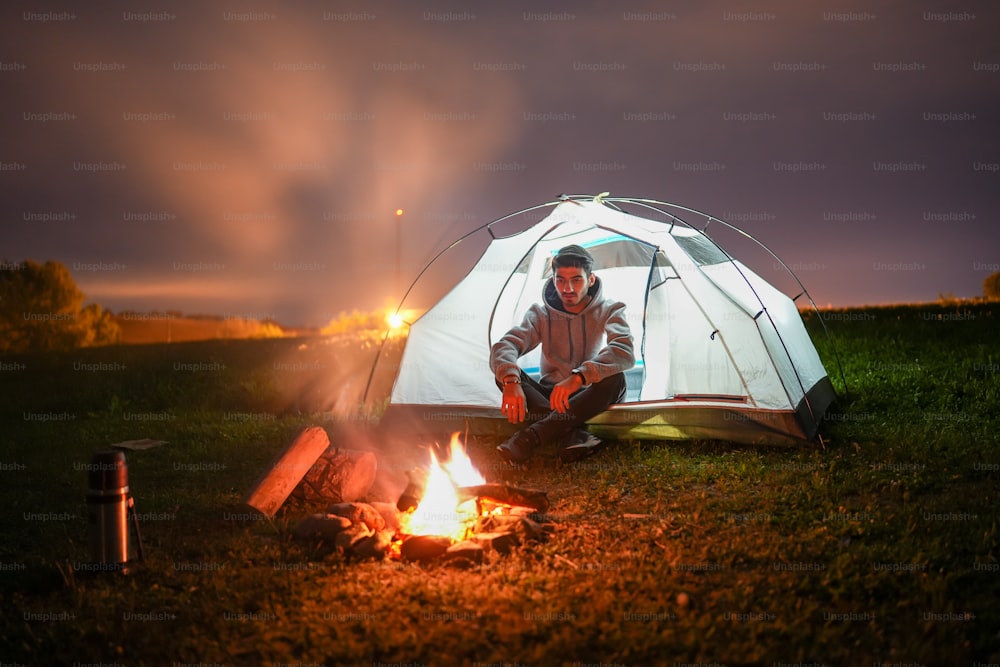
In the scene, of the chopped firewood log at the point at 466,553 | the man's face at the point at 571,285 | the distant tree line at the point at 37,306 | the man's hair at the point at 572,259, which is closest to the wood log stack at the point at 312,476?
the chopped firewood log at the point at 466,553

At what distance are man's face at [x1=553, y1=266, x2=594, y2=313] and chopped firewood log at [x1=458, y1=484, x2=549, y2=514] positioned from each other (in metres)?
2.19

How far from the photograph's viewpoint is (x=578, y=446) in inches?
255

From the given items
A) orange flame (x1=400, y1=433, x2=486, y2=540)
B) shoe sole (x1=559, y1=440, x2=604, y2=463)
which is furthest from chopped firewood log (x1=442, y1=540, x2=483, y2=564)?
shoe sole (x1=559, y1=440, x2=604, y2=463)

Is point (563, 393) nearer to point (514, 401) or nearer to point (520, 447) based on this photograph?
point (514, 401)

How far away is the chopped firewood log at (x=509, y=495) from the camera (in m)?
5.03

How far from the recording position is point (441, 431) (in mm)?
7434

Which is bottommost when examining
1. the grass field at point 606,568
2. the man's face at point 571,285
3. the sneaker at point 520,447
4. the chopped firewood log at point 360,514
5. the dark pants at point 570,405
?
the grass field at point 606,568

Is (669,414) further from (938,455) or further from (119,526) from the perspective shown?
(119,526)

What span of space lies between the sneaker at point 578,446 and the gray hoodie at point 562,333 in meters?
Answer: 0.60

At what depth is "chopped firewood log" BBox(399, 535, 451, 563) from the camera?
14.0ft

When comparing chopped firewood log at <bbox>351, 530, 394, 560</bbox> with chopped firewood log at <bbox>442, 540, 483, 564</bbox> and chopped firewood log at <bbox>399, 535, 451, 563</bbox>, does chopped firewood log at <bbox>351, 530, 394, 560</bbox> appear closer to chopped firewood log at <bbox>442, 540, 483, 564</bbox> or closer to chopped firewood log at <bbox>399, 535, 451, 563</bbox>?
chopped firewood log at <bbox>399, 535, 451, 563</bbox>

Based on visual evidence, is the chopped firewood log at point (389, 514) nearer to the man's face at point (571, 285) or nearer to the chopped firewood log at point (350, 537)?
the chopped firewood log at point (350, 537)

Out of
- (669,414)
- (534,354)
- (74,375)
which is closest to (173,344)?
(74,375)

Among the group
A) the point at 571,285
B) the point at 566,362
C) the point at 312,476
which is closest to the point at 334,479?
the point at 312,476
